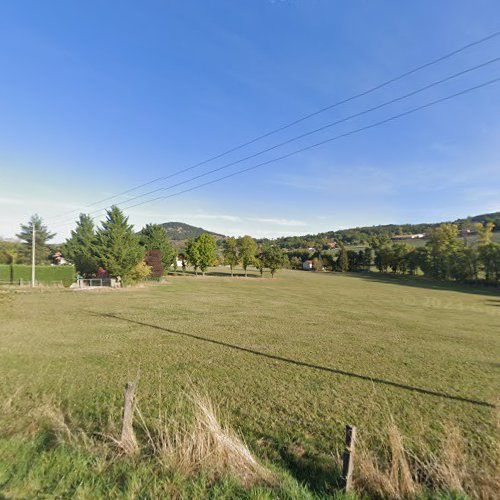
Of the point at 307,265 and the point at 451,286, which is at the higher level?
the point at 307,265

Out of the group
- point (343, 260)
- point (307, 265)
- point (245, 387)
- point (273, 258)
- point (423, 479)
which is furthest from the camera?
point (307, 265)

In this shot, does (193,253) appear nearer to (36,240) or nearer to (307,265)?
(36,240)

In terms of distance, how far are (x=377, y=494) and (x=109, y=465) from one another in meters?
4.21

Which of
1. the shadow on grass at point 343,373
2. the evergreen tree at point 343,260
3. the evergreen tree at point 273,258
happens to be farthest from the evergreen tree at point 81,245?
the evergreen tree at point 343,260

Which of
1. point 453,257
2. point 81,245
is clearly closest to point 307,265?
point 453,257

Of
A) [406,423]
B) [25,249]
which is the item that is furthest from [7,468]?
[25,249]

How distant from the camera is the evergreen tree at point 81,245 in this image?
41.5 m

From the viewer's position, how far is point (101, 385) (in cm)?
741

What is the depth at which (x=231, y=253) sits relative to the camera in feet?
223

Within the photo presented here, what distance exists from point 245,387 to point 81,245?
6170 centimetres

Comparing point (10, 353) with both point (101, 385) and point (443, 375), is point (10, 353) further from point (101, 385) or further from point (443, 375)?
point (443, 375)

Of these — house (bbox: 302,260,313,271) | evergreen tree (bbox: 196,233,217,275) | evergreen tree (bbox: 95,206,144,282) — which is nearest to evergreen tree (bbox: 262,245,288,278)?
evergreen tree (bbox: 196,233,217,275)

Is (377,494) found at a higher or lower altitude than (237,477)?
lower

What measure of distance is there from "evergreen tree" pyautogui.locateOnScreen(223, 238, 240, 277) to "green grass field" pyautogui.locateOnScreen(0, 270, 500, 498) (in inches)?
1982
